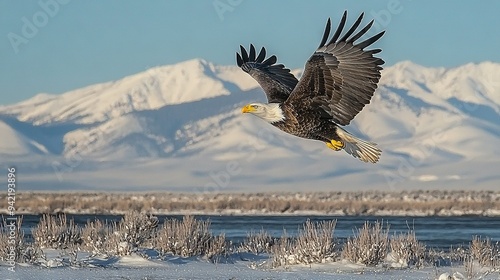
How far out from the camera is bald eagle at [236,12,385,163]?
15203mm

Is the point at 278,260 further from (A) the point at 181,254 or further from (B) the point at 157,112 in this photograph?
(B) the point at 157,112

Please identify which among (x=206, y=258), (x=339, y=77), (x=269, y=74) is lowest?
(x=206, y=258)

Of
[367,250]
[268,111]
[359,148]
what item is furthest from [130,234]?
[359,148]

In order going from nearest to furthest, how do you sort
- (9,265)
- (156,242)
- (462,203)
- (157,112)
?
(9,265), (156,242), (462,203), (157,112)

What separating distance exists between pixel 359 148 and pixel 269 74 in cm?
306

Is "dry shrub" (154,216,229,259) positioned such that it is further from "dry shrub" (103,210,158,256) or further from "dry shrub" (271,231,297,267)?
"dry shrub" (271,231,297,267)

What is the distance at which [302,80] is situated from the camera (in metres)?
15.4

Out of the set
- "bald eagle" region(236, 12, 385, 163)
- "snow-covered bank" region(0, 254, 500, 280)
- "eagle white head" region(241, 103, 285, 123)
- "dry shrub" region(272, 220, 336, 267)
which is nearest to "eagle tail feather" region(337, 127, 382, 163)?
"bald eagle" region(236, 12, 385, 163)

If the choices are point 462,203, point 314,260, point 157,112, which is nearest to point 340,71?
point 314,260

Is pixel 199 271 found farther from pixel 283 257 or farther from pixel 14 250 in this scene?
pixel 14 250

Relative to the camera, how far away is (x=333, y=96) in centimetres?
1553

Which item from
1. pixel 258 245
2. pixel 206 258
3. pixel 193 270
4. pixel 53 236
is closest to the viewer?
pixel 193 270

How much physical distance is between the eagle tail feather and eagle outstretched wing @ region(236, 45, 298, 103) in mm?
1312

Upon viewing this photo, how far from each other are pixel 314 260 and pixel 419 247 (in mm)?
2448
